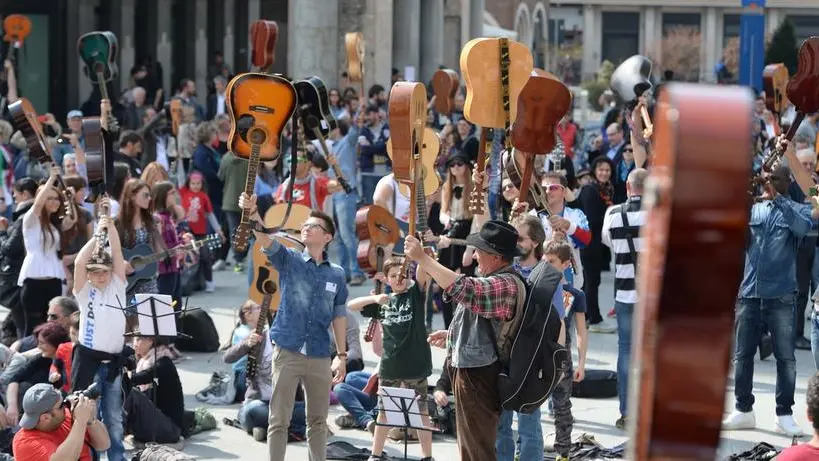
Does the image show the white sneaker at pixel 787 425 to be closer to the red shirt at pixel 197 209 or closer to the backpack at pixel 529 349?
the backpack at pixel 529 349

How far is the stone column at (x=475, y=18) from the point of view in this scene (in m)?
40.5

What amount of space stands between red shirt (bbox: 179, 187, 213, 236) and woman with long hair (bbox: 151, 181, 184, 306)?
2.70 meters

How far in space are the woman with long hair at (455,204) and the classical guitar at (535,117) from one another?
10.8 ft

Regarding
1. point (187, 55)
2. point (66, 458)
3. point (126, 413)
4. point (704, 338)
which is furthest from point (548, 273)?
point (187, 55)

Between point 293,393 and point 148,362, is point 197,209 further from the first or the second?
point 293,393

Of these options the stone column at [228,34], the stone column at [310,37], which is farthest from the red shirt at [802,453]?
the stone column at [228,34]

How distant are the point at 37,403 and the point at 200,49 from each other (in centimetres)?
2454

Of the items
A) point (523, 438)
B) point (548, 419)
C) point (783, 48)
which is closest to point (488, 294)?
point (523, 438)

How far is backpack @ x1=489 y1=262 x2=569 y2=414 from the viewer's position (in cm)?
740

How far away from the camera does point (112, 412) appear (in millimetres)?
9023

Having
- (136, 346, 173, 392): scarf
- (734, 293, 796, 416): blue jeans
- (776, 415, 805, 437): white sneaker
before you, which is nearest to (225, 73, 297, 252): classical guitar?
(136, 346, 173, 392): scarf

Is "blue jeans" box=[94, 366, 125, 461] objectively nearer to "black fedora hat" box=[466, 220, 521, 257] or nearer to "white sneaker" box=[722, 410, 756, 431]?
"black fedora hat" box=[466, 220, 521, 257]

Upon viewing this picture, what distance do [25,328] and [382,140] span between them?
6740mm

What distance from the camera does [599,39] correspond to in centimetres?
7662
